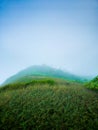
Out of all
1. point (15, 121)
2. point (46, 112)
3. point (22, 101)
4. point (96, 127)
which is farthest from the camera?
point (22, 101)

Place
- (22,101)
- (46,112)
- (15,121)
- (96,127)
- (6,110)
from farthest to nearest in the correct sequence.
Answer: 1. (22,101)
2. (6,110)
3. (46,112)
4. (15,121)
5. (96,127)

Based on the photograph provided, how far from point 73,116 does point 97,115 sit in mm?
1703

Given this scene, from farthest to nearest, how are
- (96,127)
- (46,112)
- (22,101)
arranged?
(22,101) < (46,112) < (96,127)

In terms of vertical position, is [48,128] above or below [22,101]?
below

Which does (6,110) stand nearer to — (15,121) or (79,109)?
(15,121)

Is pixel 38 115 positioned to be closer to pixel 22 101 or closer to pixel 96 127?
pixel 22 101

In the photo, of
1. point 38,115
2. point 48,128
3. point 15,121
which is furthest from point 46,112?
point 15,121

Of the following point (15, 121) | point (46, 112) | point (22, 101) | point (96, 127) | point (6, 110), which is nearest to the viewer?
point (96, 127)

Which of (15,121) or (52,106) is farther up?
(52,106)

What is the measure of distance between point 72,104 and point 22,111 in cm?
412

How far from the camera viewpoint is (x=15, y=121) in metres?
8.64

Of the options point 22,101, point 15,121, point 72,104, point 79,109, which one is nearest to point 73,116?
point 79,109

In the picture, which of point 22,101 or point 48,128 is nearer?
point 48,128

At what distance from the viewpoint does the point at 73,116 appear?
28.7 ft
